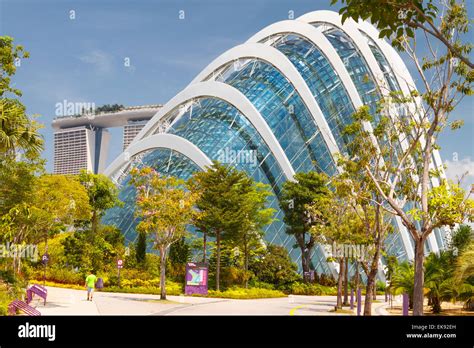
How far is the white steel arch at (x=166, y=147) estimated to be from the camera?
181 ft

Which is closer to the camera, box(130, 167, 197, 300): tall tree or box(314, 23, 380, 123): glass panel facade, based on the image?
box(130, 167, 197, 300): tall tree

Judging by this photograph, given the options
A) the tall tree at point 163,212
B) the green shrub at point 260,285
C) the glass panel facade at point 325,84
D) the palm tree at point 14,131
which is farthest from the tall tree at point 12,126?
the glass panel facade at point 325,84

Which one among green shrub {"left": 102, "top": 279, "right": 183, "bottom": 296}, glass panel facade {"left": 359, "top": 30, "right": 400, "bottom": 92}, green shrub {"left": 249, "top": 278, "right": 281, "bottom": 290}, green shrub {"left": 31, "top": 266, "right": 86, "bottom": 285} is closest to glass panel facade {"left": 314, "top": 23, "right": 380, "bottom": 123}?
glass panel facade {"left": 359, "top": 30, "right": 400, "bottom": 92}

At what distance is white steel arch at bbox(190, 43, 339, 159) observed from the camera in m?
54.1

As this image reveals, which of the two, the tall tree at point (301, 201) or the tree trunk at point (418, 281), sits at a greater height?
the tall tree at point (301, 201)

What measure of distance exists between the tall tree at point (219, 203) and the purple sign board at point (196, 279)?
294 cm

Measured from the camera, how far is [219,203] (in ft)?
139

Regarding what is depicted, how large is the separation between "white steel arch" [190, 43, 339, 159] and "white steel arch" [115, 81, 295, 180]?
3539 millimetres

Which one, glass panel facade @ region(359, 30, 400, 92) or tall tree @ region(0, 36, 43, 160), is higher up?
glass panel facade @ region(359, 30, 400, 92)

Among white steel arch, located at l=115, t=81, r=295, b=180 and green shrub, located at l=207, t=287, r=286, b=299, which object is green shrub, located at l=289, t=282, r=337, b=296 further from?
white steel arch, located at l=115, t=81, r=295, b=180

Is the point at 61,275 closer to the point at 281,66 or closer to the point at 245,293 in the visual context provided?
the point at 245,293

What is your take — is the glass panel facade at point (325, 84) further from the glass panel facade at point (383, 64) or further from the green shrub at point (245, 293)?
the green shrub at point (245, 293)
